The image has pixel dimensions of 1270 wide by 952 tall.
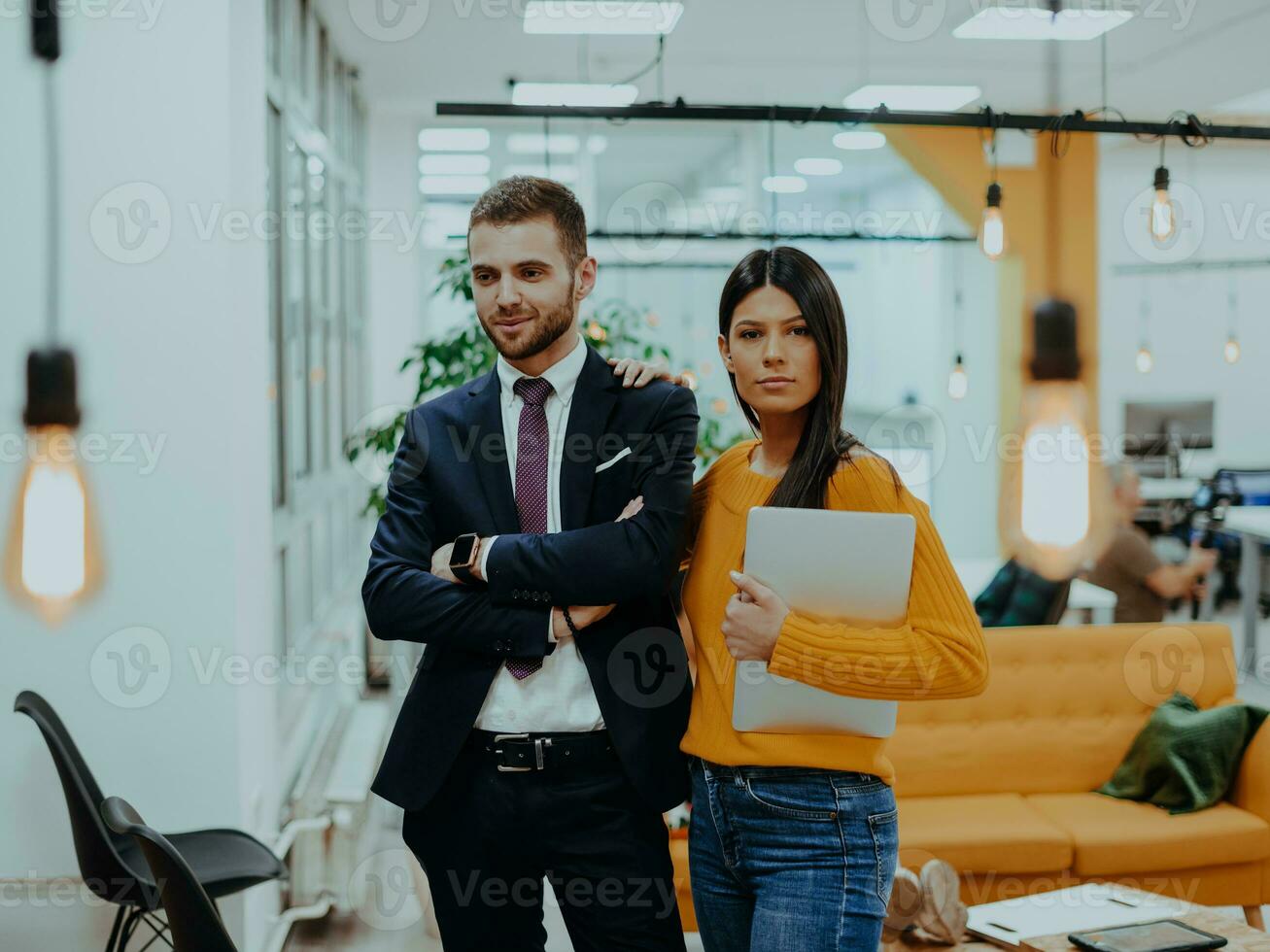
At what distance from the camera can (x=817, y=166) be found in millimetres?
10148

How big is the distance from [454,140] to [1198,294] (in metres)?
7.23

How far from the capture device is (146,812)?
292 centimetres

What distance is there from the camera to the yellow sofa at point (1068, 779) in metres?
3.50

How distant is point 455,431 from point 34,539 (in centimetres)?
58

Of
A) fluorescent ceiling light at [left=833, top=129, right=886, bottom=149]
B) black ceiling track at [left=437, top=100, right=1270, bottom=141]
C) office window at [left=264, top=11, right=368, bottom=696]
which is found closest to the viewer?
black ceiling track at [left=437, top=100, right=1270, bottom=141]

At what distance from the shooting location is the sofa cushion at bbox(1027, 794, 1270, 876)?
351 centimetres

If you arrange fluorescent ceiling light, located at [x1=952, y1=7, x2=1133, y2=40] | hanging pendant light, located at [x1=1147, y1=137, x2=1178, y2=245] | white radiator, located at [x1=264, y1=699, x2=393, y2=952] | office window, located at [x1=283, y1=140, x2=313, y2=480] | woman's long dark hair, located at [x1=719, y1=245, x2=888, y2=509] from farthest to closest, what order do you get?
fluorescent ceiling light, located at [x1=952, y1=7, x2=1133, y2=40], office window, located at [x1=283, y1=140, x2=313, y2=480], hanging pendant light, located at [x1=1147, y1=137, x2=1178, y2=245], white radiator, located at [x1=264, y1=699, x2=393, y2=952], woman's long dark hair, located at [x1=719, y1=245, x2=888, y2=509]

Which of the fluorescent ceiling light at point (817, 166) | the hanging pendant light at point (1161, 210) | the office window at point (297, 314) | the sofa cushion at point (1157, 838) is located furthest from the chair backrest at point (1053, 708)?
the fluorescent ceiling light at point (817, 166)

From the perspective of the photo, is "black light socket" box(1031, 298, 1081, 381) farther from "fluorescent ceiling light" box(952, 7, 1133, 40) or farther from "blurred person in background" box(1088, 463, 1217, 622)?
"fluorescent ceiling light" box(952, 7, 1133, 40)

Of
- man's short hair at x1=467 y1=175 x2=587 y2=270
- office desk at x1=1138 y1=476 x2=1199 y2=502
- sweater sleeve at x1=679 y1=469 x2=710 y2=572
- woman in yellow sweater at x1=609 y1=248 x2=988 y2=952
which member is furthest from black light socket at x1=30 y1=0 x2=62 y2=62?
office desk at x1=1138 y1=476 x2=1199 y2=502

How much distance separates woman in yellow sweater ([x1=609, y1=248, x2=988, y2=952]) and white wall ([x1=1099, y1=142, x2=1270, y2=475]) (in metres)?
9.87

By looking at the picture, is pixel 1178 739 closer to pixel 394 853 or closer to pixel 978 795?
pixel 978 795

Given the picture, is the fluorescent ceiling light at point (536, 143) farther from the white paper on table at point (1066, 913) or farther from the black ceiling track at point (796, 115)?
the white paper on table at point (1066, 913)

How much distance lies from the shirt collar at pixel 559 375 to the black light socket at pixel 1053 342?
66 cm
